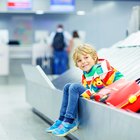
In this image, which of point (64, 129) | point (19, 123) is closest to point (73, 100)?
point (64, 129)

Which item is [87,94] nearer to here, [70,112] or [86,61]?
[70,112]

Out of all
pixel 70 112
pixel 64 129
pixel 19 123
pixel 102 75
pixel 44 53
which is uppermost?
pixel 102 75

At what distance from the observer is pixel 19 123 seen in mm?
5875

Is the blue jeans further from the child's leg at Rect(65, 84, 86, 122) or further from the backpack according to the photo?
the backpack

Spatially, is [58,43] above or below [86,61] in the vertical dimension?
below

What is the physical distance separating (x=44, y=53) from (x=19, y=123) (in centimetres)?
976

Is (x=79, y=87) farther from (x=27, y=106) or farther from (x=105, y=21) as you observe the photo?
(x=105, y=21)

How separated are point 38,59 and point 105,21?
22.8ft

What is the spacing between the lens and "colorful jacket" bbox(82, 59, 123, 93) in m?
3.94

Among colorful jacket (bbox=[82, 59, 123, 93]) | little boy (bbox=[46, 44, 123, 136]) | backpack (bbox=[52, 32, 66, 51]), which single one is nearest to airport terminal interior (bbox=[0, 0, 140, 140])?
little boy (bbox=[46, 44, 123, 136])

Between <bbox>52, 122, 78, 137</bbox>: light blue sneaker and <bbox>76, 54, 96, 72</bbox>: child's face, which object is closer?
<bbox>52, 122, 78, 137</bbox>: light blue sneaker

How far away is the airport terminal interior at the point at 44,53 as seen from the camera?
5.16m

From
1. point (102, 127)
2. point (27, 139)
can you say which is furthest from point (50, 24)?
point (102, 127)

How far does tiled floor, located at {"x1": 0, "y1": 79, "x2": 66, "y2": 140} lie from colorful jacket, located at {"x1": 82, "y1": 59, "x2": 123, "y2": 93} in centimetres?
101
